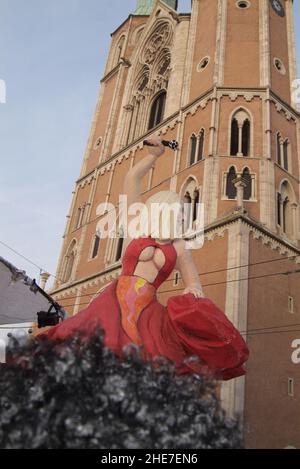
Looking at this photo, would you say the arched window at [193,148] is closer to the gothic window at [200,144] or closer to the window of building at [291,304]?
the gothic window at [200,144]

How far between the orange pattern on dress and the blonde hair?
0.79m

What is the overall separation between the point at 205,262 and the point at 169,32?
1734 cm

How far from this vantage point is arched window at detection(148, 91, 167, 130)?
23.5 metres

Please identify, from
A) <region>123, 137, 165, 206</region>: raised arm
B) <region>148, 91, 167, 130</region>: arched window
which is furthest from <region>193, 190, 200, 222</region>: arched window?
<region>123, 137, 165, 206</region>: raised arm

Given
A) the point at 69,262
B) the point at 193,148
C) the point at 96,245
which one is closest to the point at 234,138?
the point at 193,148

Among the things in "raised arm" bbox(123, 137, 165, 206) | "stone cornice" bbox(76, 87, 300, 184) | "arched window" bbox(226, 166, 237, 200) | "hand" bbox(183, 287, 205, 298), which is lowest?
"hand" bbox(183, 287, 205, 298)

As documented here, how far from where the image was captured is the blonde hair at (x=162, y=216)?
19.9ft

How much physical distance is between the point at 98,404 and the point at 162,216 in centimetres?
380

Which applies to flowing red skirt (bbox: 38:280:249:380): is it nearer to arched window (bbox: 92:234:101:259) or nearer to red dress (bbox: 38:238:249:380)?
red dress (bbox: 38:238:249:380)

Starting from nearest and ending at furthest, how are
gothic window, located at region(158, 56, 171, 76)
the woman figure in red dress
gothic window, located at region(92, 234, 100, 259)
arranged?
the woman figure in red dress, gothic window, located at region(92, 234, 100, 259), gothic window, located at region(158, 56, 171, 76)

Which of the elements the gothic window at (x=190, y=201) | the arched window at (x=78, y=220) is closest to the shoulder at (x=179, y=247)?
the gothic window at (x=190, y=201)

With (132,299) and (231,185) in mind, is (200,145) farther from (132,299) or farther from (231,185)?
(132,299)

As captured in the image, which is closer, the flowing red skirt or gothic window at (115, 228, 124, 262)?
the flowing red skirt

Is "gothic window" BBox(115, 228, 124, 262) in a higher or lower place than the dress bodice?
higher
